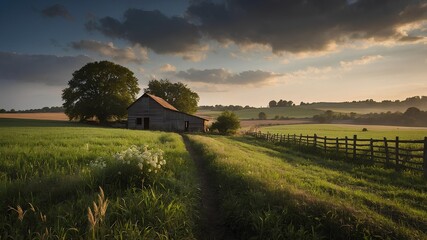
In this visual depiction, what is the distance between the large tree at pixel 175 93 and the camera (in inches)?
2820

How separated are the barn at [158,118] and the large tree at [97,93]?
6154mm

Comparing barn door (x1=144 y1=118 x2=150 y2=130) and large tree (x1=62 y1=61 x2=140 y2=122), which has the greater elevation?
large tree (x1=62 y1=61 x2=140 y2=122)

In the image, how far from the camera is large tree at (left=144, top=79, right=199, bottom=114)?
71.6 metres

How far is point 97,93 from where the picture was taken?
54.6 m

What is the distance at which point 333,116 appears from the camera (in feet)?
347

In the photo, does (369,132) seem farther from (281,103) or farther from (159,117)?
(281,103)

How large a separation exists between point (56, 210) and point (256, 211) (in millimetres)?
4223

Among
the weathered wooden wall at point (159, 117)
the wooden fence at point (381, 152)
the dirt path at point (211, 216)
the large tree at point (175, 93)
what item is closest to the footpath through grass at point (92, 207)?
the dirt path at point (211, 216)

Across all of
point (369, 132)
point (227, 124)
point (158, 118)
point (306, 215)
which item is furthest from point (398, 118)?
point (306, 215)

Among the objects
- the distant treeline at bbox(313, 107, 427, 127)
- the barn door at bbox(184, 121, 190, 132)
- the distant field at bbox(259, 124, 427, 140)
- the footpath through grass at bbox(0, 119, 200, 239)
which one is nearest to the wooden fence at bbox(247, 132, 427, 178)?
the footpath through grass at bbox(0, 119, 200, 239)

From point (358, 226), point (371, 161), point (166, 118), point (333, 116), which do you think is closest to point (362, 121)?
point (333, 116)

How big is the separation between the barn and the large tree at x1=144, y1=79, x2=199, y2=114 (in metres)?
21.5

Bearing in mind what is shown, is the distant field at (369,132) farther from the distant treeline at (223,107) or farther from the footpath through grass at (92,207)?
the distant treeline at (223,107)

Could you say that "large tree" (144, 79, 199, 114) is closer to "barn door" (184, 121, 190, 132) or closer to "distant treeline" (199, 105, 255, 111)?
"barn door" (184, 121, 190, 132)
